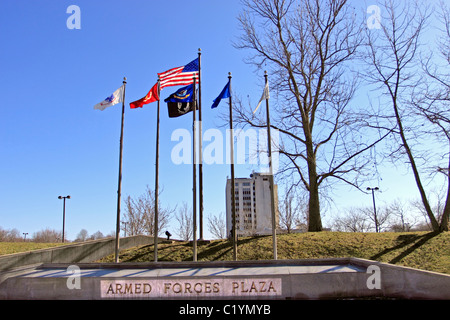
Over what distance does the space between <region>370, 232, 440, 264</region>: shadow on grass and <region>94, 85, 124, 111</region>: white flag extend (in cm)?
1301

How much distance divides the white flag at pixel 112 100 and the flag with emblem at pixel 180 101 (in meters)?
2.16

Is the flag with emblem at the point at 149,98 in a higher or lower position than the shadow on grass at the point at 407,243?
higher

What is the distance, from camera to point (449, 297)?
33.5 ft

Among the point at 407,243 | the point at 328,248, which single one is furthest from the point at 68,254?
the point at 407,243

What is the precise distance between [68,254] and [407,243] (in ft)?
50.7

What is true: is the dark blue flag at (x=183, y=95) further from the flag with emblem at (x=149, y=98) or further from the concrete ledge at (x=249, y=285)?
the concrete ledge at (x=249, y=285)

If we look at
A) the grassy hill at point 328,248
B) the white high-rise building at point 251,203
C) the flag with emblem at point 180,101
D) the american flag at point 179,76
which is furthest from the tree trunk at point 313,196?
the white high-rise building at point 251,203

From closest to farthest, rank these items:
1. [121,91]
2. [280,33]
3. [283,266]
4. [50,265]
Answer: [283,266]
[50,265]
[121,91]
[280,33]

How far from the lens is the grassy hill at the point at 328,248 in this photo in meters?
16.1

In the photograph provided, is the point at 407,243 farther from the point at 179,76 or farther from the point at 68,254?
the point at 68,254

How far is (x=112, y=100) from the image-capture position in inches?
655
